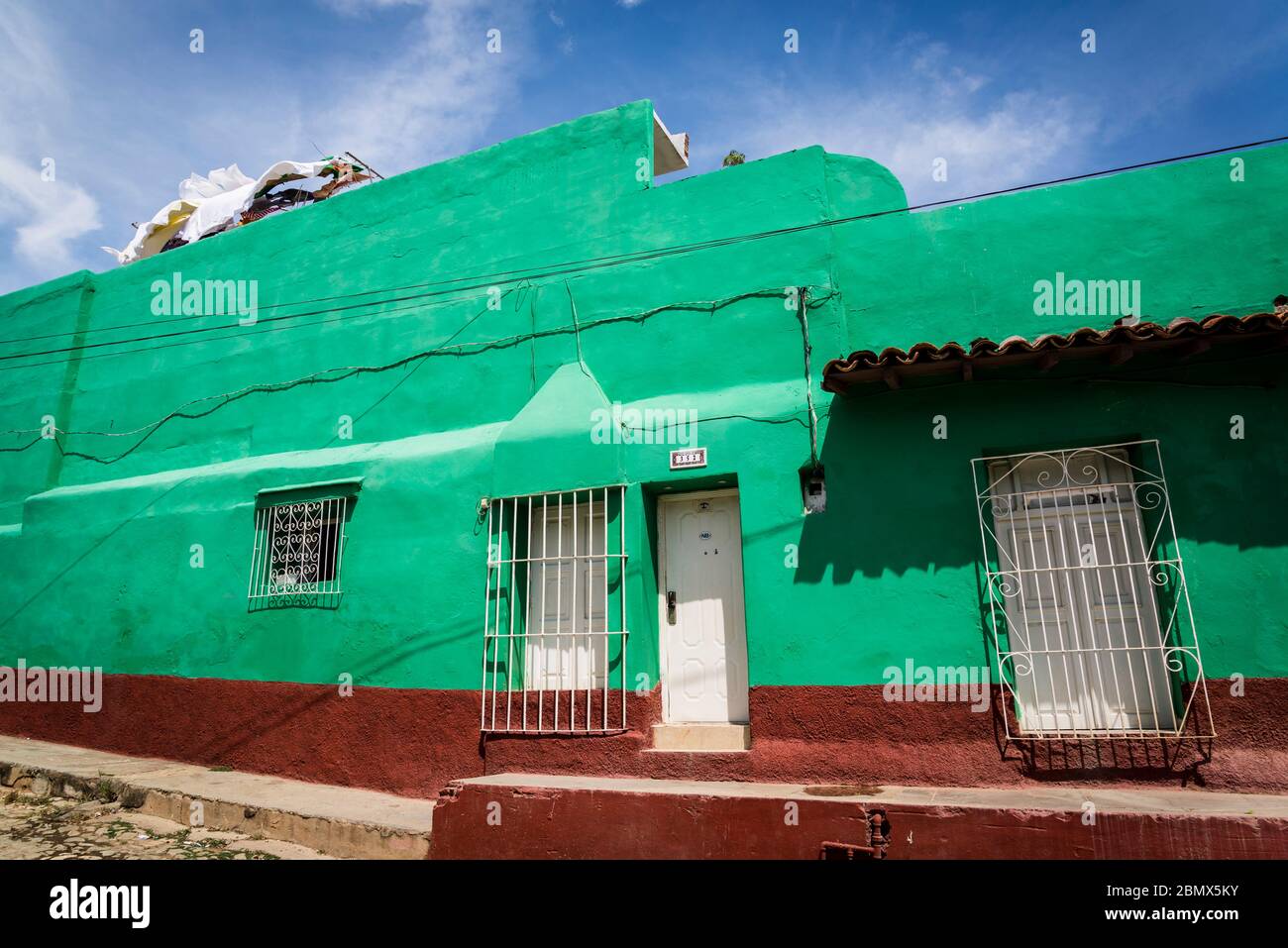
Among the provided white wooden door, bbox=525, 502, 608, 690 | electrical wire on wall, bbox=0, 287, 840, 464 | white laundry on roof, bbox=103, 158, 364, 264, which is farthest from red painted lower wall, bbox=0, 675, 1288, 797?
white laundry on roof, bbox=103, 158, 364, 264

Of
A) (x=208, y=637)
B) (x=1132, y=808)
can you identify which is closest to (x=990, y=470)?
(x=1132, y=808)

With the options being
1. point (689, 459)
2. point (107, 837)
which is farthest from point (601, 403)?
point (107, 837)

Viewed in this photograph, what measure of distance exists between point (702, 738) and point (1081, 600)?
261cm

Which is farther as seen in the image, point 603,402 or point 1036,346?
point 603,402

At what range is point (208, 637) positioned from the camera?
299 inches

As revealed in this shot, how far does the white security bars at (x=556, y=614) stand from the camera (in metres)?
6.02

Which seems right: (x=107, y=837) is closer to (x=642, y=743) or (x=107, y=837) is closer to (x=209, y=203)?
(x=642, y=743)

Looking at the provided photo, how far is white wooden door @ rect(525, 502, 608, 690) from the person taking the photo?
6184 millimetres

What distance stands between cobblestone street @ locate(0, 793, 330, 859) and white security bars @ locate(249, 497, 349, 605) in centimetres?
192

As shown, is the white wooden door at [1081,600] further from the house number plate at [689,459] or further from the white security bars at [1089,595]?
the house number plate at [689,459]

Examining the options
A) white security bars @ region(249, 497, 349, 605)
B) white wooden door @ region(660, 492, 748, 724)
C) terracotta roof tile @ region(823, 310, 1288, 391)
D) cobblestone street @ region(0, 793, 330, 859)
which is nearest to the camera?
terracotta roof tile @ region(823, 310, 1288, 391)

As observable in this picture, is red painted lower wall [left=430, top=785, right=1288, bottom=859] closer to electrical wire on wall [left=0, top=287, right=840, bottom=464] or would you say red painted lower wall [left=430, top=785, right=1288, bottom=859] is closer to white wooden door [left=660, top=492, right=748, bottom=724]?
white wooden door [left=660, top=492, right=748, bottom=724]

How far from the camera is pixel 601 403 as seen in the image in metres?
6.54

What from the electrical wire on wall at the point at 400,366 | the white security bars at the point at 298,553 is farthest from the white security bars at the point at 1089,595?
the white security bars at the point at 298,553
